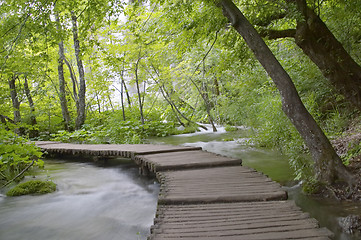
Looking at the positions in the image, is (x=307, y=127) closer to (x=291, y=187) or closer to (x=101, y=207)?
(x=291, y=187)

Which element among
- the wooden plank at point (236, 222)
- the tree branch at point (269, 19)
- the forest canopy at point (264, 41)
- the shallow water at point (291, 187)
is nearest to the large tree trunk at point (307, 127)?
the forest canopy at point (264, 41)

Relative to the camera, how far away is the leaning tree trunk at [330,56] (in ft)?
16.4

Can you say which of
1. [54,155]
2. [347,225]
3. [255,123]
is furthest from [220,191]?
[54,155]

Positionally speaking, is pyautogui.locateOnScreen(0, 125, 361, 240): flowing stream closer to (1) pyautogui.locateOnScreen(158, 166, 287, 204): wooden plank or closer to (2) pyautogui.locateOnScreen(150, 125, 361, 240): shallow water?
(2) pyautogui.locateOnScreen(150, 125, 361, 240): shallow water

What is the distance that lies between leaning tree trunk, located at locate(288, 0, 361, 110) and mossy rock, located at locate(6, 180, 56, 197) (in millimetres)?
5781

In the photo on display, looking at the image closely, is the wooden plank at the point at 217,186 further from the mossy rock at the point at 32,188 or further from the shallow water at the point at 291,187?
the mossy rock at the point at 32,188

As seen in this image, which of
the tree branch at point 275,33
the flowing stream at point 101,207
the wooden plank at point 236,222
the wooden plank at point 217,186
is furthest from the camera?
the tree branch at point 275,33

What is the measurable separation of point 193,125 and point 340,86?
12.8 metres

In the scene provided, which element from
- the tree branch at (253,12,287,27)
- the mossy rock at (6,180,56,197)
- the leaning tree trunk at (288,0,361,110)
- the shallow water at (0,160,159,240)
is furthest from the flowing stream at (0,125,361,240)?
the tree branch at (253,12,287,27)

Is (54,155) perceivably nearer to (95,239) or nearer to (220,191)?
(95,239)

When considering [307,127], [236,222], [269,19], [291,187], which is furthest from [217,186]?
[269,19]

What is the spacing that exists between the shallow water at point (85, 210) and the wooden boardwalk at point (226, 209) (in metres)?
0.84

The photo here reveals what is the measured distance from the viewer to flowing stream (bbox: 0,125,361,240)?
398cm

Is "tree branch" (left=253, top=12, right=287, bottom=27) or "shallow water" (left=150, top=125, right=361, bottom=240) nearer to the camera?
"shallow water" (left=150, top=125, right=361, bottom=240)
